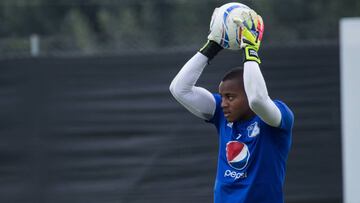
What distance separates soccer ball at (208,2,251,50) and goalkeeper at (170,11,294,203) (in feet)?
0.11

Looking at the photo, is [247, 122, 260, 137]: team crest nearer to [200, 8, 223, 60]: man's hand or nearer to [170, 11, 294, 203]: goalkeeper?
[170, 11, 294, 203]: goalkeeper

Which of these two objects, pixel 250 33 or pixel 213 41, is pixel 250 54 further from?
pixel 213 41

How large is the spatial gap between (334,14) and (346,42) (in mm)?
4251

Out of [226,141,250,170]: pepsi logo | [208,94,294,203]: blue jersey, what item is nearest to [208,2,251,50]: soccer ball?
[208,94,294,203]: blue jersey

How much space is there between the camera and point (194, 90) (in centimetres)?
466

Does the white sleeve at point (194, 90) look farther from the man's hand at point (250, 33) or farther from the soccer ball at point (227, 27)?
the man's hand at point (250, 33)

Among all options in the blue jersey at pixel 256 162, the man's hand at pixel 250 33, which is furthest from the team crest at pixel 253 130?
the man's hand at pixel 250 33

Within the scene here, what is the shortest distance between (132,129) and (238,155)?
10.9ft

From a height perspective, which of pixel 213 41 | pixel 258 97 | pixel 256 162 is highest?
pixel 213 41

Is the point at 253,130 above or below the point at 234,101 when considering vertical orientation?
below

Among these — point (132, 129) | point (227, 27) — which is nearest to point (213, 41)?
point (227, 27)

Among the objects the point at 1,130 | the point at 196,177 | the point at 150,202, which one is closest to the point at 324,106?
the point at 196,177

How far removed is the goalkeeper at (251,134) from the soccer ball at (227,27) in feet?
0.11

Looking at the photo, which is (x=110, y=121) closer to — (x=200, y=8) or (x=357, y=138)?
(x=357, y=138)
